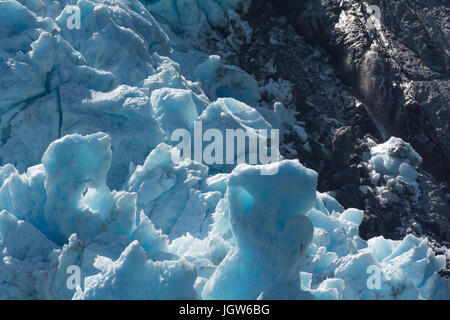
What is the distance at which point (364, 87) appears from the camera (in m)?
14.0

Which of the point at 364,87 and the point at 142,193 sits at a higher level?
the point at 364,87

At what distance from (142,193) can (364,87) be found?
758 cm

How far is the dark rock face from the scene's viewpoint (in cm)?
1142

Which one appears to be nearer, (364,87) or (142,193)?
(142,193)

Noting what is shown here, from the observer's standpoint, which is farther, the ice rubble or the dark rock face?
the dark rock face

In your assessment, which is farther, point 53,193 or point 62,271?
point 53,193

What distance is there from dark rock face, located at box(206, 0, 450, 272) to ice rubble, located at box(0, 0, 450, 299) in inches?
31.5

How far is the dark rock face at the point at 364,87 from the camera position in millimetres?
11422

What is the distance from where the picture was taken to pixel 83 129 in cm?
854

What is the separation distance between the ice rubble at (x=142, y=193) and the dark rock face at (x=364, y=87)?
0.80 meters
